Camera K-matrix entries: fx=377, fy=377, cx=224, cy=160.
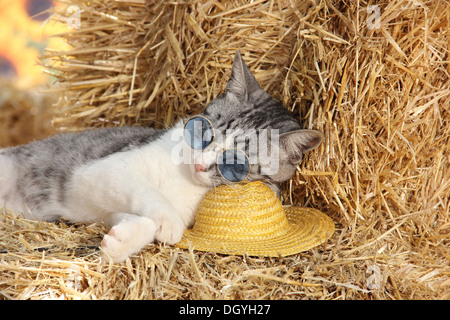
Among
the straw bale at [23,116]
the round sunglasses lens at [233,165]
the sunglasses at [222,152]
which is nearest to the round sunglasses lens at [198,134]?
the sunglasses at [222,152]

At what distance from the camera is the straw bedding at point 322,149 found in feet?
4.45

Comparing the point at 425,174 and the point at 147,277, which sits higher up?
the point at 425,174

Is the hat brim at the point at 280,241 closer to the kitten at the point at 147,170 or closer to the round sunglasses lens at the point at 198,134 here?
the kitten at the point at 147,170

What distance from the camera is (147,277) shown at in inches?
53.1

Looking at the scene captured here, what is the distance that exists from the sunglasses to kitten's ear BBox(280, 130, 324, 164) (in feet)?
0.70

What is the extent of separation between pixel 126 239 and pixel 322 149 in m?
1.01

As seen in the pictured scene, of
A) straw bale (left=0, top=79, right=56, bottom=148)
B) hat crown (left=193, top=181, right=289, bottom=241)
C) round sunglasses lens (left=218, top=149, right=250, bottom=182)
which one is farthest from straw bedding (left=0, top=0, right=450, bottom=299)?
straw bale (left=0, top=79, right=56, bottom=148)

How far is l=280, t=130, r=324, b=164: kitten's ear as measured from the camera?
67.0 inches

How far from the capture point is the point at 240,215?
168 cm

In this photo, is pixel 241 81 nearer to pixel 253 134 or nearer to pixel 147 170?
pixel 253 134

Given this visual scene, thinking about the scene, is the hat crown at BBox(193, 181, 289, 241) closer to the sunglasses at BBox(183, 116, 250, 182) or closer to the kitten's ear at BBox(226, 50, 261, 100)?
the sunglasses at BBox(183, 116, 250, 182)
